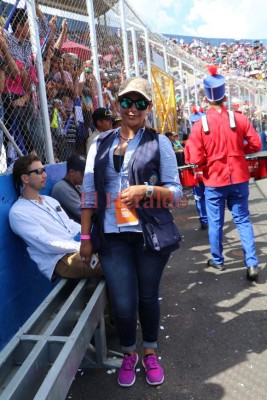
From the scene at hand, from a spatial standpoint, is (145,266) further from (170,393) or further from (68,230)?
(68,230)

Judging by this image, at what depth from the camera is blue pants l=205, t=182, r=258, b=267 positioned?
3.82m

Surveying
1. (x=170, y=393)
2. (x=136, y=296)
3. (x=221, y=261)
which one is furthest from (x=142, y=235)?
(x=221, y=261)

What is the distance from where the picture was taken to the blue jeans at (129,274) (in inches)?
88.7

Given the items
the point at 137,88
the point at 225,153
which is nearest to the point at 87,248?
the point at 137,88

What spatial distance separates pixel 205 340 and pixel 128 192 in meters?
1.44

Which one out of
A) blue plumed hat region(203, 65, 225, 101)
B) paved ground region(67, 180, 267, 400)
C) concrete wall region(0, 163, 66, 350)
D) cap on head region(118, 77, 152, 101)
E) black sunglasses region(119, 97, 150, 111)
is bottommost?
paved ground region(67, 180, 267, 400)

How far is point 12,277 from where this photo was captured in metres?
2.81

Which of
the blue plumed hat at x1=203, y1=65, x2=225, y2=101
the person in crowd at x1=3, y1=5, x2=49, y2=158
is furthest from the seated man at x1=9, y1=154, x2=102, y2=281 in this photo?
the blue plumed hat at x1=203, y1=65, x2=225, y2=101

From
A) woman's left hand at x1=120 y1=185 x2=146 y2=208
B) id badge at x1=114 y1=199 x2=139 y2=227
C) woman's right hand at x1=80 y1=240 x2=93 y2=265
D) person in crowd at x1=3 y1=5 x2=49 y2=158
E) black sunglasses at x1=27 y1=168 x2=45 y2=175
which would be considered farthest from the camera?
person in crowd at x1=3 y1=5 x2=49 y2=158

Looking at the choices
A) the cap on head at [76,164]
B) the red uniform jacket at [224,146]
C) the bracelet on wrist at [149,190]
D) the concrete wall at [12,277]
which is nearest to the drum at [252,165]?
the red uniform jacket at [224,146]

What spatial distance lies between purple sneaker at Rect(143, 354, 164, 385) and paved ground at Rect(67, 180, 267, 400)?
0.14ft

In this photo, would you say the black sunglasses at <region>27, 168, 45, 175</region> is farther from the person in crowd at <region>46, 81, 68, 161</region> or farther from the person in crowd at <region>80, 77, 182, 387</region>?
the person in crowd at <region>46, 81, 68, 161</region>

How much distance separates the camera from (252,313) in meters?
3.19

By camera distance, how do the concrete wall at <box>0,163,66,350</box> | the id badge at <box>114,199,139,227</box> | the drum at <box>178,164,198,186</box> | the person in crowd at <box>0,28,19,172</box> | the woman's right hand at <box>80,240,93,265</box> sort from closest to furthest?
the id badge at <box>114,199,139,227</box>
the woman's right hand at <box>80,240,93,265</box>
the concrete wall at <box>0,163,66,350</box>
the person in crowd at <box>0,28,19,172</box>
the drum at <box>178,164,198,186</box>
